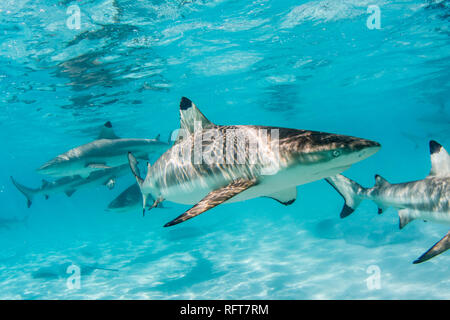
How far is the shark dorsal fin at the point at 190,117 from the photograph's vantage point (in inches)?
175

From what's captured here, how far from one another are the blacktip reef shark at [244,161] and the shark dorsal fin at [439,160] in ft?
11.2

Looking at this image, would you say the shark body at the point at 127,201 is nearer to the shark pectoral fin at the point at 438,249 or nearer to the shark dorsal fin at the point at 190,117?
the shark dorsal fin at the point at 190,117

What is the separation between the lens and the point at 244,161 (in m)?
3.40

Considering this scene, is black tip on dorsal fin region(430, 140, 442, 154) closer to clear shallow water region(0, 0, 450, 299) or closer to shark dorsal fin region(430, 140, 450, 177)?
shark dorsal fin region(430, 140, 450, 177)

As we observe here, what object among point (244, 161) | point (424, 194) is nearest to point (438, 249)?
point (424, 194)

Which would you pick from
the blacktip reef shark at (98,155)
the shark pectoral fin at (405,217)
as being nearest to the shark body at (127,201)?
the blacktip reef shark at (98,155)

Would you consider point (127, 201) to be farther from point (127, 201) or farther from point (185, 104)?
point (185, 104)

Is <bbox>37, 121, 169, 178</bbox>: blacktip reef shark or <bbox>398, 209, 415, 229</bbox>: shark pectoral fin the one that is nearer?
<bbox>398, 209, 415, 229</bbox>: shark pectoral fin

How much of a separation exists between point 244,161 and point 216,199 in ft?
2.39

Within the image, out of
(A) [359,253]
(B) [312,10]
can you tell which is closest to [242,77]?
(B) [312,10]

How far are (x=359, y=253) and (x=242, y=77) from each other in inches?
602

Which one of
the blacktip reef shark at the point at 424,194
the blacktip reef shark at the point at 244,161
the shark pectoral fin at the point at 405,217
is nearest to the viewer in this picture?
the blacktip reef shark at the point at 244,161

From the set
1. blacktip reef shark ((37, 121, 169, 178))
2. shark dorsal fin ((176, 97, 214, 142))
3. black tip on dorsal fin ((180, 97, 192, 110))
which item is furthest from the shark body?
black tip on dorsal fin ((180, 97, 192, 110))

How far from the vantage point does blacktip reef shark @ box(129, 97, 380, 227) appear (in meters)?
2.80
